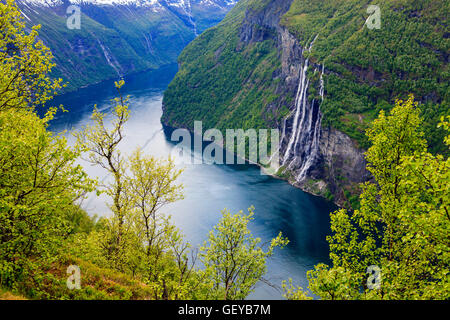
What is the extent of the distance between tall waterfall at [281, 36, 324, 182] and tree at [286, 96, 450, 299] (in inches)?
2686

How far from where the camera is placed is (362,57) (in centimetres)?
8400

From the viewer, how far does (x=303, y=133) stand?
9081cm

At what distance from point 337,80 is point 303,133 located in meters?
16.0

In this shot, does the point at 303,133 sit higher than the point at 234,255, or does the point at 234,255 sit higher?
the point at 303,133

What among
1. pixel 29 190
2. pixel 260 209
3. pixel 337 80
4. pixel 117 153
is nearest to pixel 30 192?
pixel 29 190

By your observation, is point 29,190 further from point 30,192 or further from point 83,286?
point 83,286

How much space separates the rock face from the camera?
2977 inches

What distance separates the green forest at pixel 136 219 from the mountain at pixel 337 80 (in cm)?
5726

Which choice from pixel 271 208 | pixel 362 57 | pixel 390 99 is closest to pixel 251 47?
pixel 362 57

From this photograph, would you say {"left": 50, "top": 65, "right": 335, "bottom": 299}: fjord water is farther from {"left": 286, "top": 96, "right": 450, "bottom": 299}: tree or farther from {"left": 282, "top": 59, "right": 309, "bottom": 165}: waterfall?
{"left": 286, "top": 96, "right": 450, "bottom": 299}: tree

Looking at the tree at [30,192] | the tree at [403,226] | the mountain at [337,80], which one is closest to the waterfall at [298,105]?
the mountain at [337,80]

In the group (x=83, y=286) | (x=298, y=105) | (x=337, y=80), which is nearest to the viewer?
(x=83, y=286)

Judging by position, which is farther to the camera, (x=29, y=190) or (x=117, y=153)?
(x=117, y=153)
